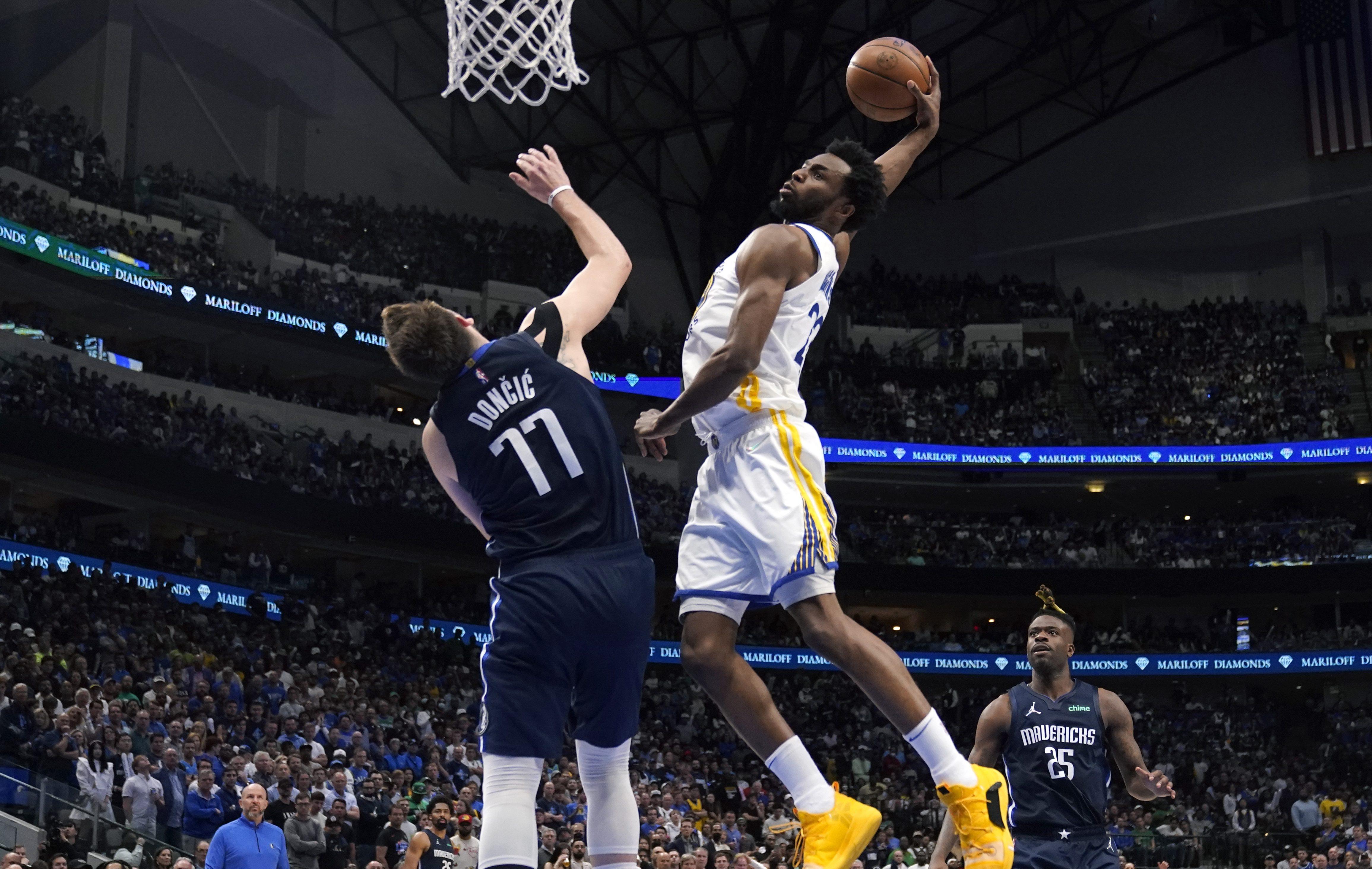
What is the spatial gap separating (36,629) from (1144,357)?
28.1 metres

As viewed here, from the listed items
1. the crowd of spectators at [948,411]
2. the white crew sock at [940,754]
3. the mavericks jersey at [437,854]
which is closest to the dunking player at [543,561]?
the white crew sock at [940,754]

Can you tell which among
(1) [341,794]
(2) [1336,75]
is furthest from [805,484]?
(2) [1336,75]

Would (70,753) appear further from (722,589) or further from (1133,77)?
(1133,77)

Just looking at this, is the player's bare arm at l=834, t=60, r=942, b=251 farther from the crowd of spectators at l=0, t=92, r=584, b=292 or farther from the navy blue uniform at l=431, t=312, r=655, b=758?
the crowd of spectators at l=0, t=92, r=584, b=292

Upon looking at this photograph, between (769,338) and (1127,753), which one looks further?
(1127,753)

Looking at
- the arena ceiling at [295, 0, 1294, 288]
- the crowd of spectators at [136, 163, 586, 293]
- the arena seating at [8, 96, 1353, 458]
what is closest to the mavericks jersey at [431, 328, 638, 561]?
the arena seating at [8, 96, 1353, 458]

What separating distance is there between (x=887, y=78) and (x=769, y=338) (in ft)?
5.57

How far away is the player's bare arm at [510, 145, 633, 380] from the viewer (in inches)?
200

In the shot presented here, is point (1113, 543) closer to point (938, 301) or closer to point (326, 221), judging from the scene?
point (938, 301)

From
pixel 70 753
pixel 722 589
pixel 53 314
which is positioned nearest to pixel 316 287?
pixel 53 314

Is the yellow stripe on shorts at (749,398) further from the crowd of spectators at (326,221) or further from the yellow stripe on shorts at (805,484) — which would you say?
the crowd of spectators at (326,221)

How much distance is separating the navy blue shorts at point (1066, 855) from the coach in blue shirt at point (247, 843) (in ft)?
16.2

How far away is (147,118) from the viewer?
31.4 meters

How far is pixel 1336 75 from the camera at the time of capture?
36938mm
